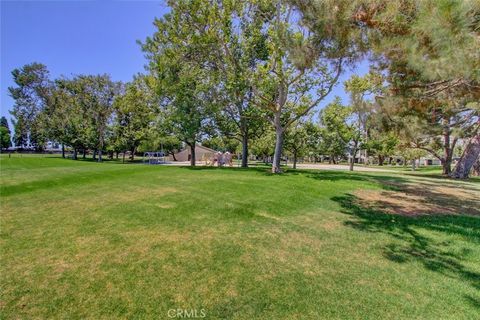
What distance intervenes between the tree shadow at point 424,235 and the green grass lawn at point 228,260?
3cm

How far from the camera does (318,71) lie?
1425cm

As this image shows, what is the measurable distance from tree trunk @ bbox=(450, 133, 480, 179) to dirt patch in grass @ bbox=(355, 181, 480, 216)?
855 centimetres

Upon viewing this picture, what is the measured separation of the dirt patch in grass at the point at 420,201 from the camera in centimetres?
770

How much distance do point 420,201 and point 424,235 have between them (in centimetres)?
370

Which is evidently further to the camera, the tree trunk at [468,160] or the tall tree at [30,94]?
the tall tree at [30,94]

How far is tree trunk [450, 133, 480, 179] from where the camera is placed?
17.4 m

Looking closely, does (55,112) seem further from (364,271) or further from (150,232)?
(364,271)

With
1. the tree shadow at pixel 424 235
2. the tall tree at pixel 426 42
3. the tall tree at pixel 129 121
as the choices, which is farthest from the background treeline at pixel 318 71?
the tree shadow at pixel 424 235

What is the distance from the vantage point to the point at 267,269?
13.0ft

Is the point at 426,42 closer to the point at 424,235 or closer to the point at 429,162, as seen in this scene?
the point at 424,235

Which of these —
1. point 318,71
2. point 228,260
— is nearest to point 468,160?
point 318,71

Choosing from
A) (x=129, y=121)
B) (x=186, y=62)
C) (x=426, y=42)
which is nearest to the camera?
(x=426, y=42)

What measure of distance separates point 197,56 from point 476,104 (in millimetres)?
13501

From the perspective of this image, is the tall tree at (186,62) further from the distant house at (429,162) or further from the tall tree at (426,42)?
the distant house at (429,162)
